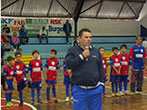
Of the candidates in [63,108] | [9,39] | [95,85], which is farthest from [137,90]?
[9,39]

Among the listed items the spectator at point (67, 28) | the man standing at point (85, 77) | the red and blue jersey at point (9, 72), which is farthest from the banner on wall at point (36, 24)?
the man standing at point (85, 77)

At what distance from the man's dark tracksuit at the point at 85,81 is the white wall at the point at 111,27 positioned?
2116 centimetres

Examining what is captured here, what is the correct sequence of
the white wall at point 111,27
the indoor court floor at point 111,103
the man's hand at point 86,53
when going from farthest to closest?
1. the white wall at point 111,27
2. the indoor court floor at point 111,103
3. the man's hand at point 86,53

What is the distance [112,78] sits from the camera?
9266mm

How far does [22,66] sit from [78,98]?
4190 millimetres

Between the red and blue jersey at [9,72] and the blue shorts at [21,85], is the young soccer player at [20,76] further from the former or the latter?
the red and blue jersey at [9,72]

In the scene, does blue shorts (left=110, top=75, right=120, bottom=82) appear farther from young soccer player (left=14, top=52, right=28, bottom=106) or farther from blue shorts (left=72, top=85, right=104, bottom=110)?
blue shorts (left=72, top=85, right=104, bottom=110)

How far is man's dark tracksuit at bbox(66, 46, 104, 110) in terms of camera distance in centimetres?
424

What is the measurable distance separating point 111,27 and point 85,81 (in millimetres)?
23073

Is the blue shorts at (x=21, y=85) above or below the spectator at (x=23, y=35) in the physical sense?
below

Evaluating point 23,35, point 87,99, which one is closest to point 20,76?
point 87,99

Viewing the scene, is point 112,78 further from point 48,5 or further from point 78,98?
point 48,5

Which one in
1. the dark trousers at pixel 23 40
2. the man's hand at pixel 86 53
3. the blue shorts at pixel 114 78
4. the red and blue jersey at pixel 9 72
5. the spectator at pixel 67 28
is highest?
the spectator at pixel 67 28

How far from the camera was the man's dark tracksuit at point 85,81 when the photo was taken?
4.24m
